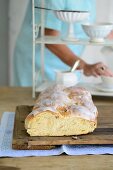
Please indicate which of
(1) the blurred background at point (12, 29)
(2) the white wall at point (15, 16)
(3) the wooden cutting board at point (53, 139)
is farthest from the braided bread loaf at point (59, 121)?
(2) the white wall at point (15, 16)

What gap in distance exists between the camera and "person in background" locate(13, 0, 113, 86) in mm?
1463

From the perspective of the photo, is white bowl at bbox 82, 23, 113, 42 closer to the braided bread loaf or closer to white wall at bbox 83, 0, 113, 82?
the braided bread loaf

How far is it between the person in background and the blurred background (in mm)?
186

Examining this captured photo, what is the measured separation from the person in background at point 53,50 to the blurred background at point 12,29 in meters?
0.19

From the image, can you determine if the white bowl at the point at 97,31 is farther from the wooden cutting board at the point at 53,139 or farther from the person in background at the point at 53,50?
the wooden cutting board at the point at 53,139

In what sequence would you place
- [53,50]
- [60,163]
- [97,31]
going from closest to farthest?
1. [60,163]
2. [97,31]
3. [53,50]

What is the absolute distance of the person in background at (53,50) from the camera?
1463mm

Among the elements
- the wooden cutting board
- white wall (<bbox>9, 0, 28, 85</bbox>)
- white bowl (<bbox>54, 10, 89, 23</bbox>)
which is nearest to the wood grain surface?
the wooden cutting board

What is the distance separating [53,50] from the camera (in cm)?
164

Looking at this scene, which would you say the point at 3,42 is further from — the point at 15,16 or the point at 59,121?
the point at 59,121

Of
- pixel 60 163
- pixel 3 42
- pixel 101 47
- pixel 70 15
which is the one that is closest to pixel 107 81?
pixel 70 15

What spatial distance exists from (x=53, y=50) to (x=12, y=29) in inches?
23.1

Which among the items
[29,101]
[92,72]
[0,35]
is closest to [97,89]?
[92,72]

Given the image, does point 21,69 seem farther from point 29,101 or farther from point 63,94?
point 63,94
